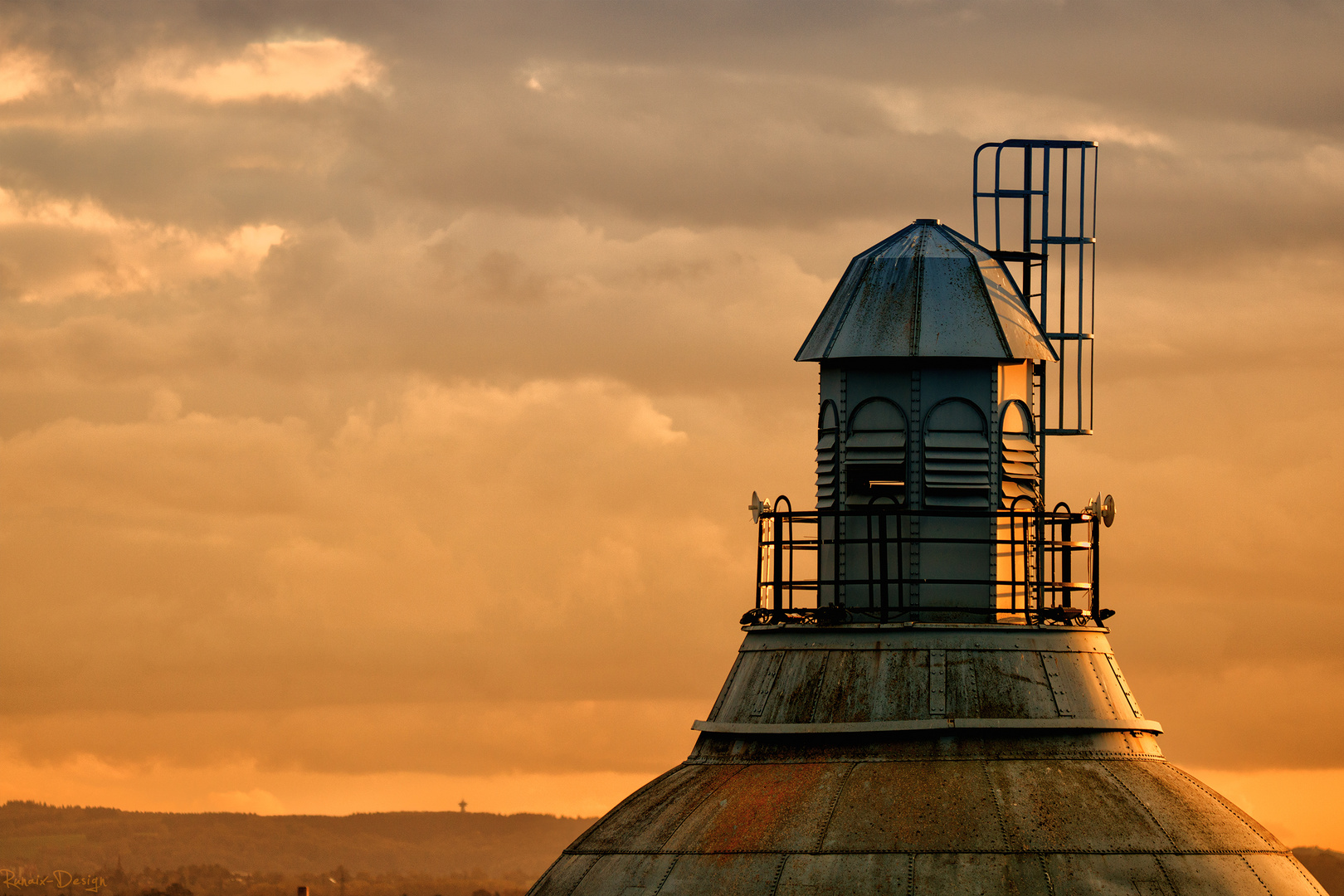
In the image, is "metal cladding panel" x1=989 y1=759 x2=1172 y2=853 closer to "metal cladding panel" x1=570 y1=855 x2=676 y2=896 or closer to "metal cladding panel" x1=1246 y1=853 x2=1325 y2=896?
"metal cladding panel" x1=1246 y1=853 x2=1325 y2=896

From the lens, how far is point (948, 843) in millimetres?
35906

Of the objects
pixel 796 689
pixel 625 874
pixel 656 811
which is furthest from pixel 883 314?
pixel 625 874

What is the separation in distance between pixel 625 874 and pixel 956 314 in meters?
13.0

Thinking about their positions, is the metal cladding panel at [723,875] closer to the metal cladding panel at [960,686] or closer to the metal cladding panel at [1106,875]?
the metal cladding panel at [960,686]

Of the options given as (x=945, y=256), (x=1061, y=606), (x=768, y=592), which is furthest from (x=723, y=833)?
(x=945, y=256)

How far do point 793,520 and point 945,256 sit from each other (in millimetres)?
6434

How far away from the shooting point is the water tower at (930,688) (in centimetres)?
3634

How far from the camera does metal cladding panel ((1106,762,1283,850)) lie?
37156 millimetres

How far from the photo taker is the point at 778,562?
41375mm

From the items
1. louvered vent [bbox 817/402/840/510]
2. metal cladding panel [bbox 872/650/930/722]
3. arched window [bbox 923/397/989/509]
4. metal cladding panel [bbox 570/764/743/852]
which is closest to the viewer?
metal cladding panel [bbox 872/650/930/722]

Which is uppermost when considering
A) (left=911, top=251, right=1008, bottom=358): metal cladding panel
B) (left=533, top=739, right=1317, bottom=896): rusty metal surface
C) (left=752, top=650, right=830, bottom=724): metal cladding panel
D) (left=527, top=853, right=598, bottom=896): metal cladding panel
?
(left=911, top=251, right=1008, bottom=358): metal cladding panel

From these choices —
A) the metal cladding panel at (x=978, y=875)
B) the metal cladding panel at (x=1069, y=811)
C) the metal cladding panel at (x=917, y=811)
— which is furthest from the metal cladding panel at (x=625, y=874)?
the metal cladding panel at (x=1069, y=811)

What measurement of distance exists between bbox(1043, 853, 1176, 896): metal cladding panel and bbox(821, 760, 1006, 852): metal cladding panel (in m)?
1.10

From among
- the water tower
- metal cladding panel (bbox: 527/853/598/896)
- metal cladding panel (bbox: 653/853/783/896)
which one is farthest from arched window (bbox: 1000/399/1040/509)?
metal cladding panel (bbox: 527/853/598/896)
